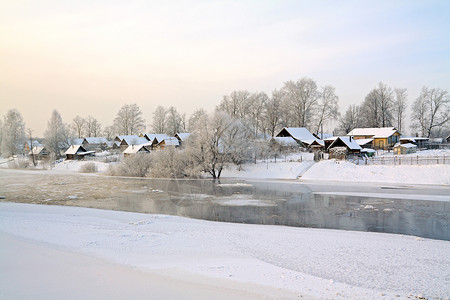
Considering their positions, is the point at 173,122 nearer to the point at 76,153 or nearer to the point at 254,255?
the point at 76,153

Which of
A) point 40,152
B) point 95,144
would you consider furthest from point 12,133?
point 95,144

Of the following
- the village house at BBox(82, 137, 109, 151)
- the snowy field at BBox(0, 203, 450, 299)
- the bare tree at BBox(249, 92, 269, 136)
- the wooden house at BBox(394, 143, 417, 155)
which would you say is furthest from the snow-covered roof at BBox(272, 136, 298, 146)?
the village house at BBox(82, 137, 109, 151)

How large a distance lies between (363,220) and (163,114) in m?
88.2

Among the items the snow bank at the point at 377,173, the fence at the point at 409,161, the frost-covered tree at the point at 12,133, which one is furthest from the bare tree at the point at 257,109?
the frost-covered tree at the point at 12,133

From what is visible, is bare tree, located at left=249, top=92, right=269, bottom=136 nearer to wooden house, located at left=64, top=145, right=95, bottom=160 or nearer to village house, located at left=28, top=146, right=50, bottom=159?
wooden house, located at left=64, top=145, right=95, bottom=160

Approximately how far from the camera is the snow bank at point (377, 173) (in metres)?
33.8

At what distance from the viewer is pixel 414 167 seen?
36.1 meters

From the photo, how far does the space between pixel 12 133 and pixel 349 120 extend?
80488 mm

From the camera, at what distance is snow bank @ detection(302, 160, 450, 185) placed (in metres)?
33.8

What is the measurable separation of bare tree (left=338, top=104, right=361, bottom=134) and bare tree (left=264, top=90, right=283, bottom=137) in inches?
809

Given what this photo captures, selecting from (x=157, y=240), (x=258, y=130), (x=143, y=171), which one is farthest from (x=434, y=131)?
(x=157, y=240)

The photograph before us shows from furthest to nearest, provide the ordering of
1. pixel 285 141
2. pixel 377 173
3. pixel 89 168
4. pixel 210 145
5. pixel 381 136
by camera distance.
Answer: pixel 381 136
pixel 285 141
pixel 89 168
pixel 210 145
pixel 377 173

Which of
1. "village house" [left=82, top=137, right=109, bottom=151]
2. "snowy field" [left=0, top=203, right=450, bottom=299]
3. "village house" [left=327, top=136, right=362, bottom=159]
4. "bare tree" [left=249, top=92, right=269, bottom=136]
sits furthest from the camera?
"village house" [left=82, top=137, right=109, bottom=151]

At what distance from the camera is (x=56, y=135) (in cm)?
7731
